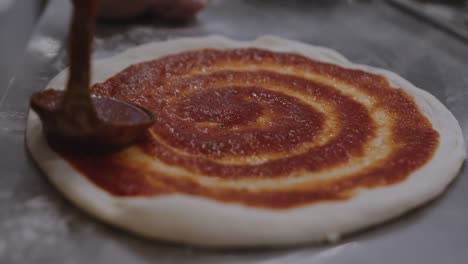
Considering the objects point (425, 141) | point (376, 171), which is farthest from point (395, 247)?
point (425, 141)

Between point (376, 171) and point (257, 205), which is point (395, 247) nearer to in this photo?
point (376, 171)

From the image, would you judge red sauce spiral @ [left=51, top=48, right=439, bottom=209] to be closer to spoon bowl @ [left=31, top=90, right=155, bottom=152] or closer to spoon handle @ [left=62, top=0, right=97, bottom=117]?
spoon bowl @ [left=31, top=90, right=155, bottom=152]

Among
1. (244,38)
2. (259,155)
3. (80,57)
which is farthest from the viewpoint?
(244,38)

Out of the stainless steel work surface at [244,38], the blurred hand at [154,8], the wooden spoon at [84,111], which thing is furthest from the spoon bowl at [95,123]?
the blurred hand at [154,8]

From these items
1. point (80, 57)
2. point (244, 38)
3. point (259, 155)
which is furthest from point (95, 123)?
point (244, 38)

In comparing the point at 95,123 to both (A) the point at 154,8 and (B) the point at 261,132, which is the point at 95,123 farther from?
(A) the point at 154,8

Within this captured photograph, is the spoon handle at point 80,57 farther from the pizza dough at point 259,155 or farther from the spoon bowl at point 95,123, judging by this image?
the pizza dough at point 259,155
